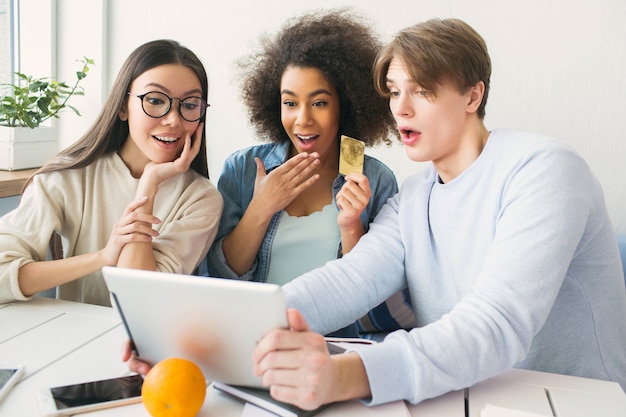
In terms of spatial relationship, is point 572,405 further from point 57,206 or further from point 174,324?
point 57,206

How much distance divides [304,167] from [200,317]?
0.88m

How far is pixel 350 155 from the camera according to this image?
1661 mm

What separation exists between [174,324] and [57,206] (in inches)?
32.2

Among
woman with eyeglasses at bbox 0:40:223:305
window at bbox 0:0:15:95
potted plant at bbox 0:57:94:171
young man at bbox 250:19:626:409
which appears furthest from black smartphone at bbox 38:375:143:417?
window at bbox 0:0:15:95

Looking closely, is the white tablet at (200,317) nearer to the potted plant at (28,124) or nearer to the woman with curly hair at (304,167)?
the woman with curly hair at (304,167)

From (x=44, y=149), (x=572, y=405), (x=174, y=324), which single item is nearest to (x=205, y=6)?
(x=44, y=149)

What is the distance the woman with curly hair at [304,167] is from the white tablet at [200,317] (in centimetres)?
71

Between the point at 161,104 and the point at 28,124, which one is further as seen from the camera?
the point at 28,124

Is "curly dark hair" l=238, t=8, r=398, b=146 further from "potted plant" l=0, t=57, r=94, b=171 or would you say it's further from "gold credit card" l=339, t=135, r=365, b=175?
"potted plant" l=0, t=57, r=94, b=171

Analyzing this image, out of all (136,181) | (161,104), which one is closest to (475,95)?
(161,104)

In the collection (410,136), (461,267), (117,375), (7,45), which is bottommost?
(117,375)

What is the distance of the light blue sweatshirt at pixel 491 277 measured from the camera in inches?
36.0

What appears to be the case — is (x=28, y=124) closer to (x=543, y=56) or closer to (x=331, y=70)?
(x=331, y=70)

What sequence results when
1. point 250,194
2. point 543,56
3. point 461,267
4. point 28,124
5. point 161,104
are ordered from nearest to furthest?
point 461,267, point 161,104, point 250,194, point 543,56, point 28,124
